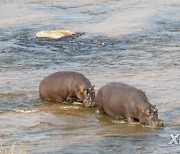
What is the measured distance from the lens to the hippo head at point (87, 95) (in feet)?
41.3

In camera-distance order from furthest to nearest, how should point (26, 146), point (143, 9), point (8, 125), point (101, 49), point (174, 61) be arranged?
point (143, 9) → point (101, 49) → point (174, 61) → point (8, 125) → point (26, 146)

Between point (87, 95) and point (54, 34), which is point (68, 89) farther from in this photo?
point (54, 34)

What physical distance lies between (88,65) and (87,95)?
4.00 metres

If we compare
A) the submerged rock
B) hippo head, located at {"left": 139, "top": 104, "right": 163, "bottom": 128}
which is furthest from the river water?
the submerged rock

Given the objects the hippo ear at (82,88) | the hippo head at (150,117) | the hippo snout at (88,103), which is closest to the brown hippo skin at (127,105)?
the hippo head at (150,117)

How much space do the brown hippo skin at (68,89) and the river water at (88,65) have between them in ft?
0.64

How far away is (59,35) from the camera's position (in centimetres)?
1989

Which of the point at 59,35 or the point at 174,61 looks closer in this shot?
the point at 174,61

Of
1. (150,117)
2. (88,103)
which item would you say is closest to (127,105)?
(150,117)

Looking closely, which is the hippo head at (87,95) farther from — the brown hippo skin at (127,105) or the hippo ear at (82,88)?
the brown hippo skin at (127,105)

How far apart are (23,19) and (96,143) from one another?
43.3ft

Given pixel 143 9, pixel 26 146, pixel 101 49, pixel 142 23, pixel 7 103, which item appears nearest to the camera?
pixel 26 146

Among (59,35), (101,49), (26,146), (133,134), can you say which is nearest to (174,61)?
(101,49)

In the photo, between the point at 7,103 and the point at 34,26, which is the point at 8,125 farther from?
the point at 34,26
